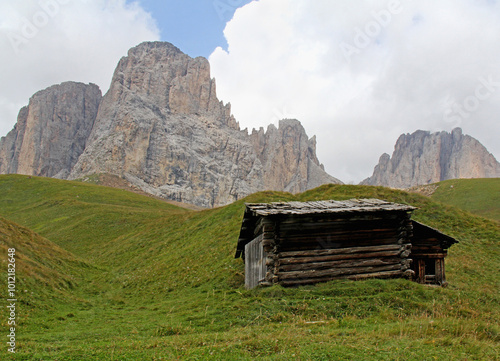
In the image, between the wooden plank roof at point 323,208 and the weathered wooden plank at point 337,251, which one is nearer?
the wooden plank roof at point 323,208

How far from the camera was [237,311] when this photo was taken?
40.5 feet

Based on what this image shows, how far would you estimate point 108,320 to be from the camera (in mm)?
13992

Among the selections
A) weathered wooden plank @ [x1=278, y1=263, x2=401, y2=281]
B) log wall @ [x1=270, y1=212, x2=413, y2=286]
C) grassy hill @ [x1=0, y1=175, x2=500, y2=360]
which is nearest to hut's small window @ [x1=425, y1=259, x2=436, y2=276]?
grassy hill @ [x1=0, y1=175, x2=500, y2=360]

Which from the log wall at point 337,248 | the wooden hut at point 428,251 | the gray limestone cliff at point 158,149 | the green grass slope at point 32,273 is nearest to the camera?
the green grass slope at point 32,273

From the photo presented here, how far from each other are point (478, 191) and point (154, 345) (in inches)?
2457

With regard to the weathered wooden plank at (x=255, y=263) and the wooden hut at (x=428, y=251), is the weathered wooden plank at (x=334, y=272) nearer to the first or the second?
the weathered wooden plank at (x=255, y=263)

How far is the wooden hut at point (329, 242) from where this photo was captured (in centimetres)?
1440

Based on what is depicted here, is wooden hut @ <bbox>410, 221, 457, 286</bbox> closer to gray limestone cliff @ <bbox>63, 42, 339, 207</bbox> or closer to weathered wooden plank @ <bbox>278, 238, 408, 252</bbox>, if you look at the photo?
weathered wooden plank @ <bbox>278, 238, 408, 252</bbox>

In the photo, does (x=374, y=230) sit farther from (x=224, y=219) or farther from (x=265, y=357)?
(x=224, y=219)

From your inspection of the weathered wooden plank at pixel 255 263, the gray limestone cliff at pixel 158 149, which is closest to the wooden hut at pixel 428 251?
the weathered wooden plank at pixel 255 263

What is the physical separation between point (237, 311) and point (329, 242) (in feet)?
16.8

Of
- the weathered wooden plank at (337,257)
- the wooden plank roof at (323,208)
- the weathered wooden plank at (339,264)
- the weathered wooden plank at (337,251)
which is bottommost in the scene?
the weathered wooden plank at (339,264)

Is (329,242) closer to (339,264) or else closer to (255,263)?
(339,264)

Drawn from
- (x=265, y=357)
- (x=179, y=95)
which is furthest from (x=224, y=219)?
(x=179, y=95)
